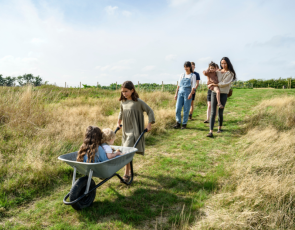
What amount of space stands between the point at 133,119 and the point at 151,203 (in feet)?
4.19

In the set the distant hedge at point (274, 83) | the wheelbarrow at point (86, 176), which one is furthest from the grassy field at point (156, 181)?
the distant hedge at point (274, 83)

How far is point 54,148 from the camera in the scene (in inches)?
177

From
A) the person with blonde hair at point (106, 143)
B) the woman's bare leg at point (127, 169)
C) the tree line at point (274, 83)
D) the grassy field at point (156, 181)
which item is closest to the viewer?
the grassy field at point (156, 181)

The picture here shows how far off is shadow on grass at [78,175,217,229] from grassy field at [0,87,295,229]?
13 mm

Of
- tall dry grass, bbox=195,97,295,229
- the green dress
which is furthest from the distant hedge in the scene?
the green dress

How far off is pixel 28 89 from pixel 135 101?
4.84 m

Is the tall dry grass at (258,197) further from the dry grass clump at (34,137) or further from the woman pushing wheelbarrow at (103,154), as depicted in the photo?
the dry grass clump at (34,137)

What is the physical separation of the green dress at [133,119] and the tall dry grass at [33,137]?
1.41 meters

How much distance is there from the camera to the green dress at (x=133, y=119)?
342 centimetres

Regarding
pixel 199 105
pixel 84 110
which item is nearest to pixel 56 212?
pixel 84 110

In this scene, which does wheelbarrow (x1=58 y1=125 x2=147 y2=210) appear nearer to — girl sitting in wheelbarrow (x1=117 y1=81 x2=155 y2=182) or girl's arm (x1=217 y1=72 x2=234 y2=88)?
girl sitting in wheelbarrow (x1=117 y1=81 x2=155 y2=182)

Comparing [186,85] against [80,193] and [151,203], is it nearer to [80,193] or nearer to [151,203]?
[151,203]

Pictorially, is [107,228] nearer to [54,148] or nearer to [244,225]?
[244,225]

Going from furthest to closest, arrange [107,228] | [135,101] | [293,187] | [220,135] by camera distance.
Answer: [220,135]
[135,101]
[293,187]
[107,228]
